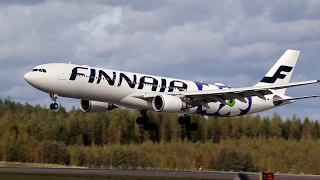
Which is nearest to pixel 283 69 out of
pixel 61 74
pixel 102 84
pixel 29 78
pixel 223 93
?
pixel 223 93

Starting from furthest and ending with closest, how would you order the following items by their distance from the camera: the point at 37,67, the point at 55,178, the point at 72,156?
the point at 72,156 → the point at 37,67 → the point at 55,178

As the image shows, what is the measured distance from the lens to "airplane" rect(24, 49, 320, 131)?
181 feet

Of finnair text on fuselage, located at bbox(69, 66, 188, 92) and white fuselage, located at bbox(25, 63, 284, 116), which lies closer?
white fuselage, located at bbox(25, 63, 284, 116)

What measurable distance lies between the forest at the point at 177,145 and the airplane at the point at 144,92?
1610 cm

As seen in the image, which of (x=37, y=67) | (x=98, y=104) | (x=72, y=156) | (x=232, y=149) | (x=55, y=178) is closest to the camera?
(x=55, y=178)

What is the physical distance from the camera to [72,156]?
9606 centimetres

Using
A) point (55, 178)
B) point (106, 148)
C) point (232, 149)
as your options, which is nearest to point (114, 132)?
point (106, 148)

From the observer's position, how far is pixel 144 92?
58.5 m

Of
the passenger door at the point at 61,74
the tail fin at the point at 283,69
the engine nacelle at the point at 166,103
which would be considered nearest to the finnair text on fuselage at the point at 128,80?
the passenger door at the point at 61,74

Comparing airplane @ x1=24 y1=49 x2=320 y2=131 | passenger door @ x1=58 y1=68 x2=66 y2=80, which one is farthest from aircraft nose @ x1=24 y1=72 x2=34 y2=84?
passenger door @ x1=58 y1=68 x2=66 y2=80

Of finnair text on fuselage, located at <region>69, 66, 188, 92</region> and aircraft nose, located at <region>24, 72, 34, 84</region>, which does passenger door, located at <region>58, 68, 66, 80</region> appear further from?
aircraft nose, located at <region>24, 72, 34, 84</region>

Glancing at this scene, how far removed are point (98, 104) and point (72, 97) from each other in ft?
15.8

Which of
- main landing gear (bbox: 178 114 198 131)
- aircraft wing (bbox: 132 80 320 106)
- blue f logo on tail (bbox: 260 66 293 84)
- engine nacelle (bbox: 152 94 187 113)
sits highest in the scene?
blue f logo on tail (bbox: 260 66 293 84)

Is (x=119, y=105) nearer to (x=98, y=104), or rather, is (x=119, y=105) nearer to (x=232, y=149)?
(x=98, y=104)
